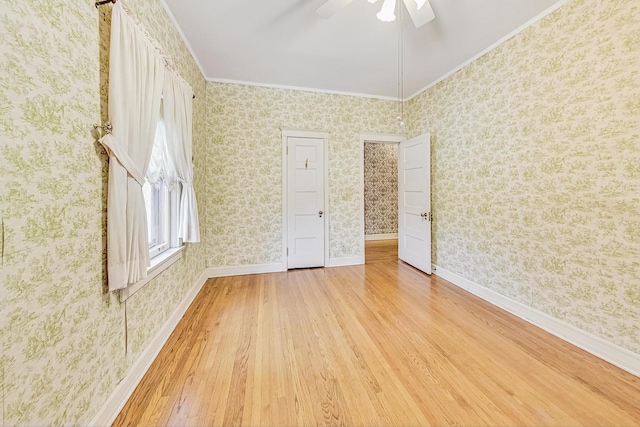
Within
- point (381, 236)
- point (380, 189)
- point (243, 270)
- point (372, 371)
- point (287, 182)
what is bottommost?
point (372, 371)

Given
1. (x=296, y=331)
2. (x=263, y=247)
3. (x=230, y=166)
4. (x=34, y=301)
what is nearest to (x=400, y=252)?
(x=263, y=247)

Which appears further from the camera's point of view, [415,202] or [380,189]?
[380,189]

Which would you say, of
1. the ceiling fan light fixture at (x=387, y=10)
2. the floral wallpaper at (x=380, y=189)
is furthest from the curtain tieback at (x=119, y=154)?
the floral wallpaper at (x=380, y=189)

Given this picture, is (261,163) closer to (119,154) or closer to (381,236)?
(119,154)

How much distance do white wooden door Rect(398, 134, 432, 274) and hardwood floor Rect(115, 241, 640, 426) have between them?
107 cm

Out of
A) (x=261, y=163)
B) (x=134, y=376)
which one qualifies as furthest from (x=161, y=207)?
(x=261, y=163)

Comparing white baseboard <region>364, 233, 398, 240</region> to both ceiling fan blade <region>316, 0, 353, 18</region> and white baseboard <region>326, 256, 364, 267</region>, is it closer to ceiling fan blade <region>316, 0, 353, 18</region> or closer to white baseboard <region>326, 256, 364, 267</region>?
white baseboard <region>326, 256, 364, 267</region>

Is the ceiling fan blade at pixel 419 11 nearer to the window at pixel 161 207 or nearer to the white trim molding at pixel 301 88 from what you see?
the white trim molding at pixel 301 88

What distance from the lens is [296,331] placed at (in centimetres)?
208

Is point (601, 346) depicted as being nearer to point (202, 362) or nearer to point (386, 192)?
point (202, 362)

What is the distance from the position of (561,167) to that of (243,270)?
3670mm

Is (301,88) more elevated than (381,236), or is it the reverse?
(301,88)

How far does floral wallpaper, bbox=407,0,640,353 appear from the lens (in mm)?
1656

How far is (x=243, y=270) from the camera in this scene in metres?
3.51
